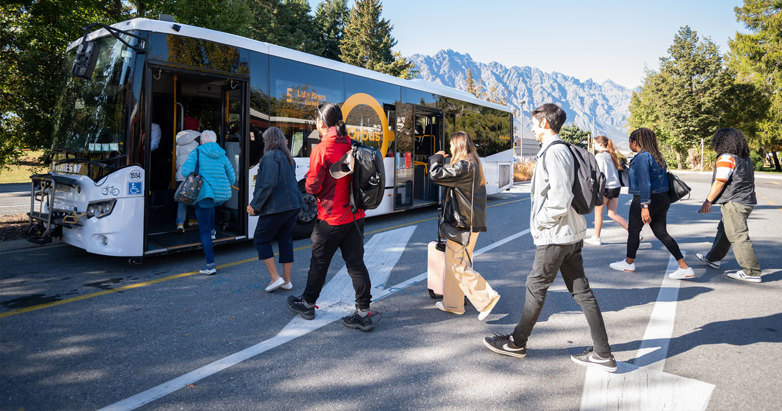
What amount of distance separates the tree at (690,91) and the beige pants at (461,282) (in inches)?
2067

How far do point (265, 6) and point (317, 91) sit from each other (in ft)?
101

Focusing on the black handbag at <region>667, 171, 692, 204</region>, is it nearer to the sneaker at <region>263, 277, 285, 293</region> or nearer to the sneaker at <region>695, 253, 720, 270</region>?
the sneaker at <region>695, 253, 720, 270</region>

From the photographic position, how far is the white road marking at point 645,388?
2.90 m

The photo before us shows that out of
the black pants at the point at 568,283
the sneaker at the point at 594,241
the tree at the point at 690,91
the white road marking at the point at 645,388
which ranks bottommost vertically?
the white road marking at the point at 645,388

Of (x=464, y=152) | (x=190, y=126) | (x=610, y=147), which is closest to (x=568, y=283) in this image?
Result: (x=464, y=152)

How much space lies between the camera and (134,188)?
5605 mm

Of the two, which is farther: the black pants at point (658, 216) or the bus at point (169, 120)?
the black pants at point (658, 216)

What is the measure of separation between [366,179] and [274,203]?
4.93 ft

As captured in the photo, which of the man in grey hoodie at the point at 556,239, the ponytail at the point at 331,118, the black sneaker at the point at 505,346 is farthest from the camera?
the ponytail at the point at 331,118

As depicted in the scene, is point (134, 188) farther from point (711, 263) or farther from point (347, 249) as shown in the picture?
point (711, 263)

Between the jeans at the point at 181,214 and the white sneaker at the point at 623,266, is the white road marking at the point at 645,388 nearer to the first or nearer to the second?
the white sneaker at the point at 623,266

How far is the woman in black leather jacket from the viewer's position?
4188 millimetres

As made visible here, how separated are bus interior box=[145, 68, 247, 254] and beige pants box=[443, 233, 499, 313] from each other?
3879mm

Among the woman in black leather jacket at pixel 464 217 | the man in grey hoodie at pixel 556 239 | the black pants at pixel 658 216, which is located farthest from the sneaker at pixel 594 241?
the man in grey hoodie at pixel 556 239
